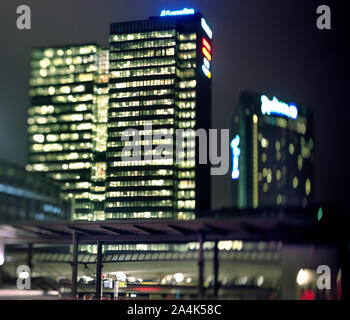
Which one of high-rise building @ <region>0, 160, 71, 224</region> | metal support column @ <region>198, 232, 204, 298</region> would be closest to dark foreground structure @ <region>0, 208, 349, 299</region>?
metal support column @ <region>198, 232, 204, 298</region>

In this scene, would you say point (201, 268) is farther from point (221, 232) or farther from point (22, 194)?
point (22, 194)

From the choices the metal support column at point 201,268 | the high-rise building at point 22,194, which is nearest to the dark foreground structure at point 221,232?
the metal support column at point 201,268

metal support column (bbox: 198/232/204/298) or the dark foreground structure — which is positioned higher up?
the dark foreground structure

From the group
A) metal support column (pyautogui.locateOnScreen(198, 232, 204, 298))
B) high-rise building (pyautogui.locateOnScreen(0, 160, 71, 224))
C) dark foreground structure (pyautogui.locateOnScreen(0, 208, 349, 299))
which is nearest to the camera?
dark foreground structure (pyautogui.locateOnScreen(0, 208, 349, 299))

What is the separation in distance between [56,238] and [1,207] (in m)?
54.4

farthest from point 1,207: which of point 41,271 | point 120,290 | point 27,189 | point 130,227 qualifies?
point 130,227

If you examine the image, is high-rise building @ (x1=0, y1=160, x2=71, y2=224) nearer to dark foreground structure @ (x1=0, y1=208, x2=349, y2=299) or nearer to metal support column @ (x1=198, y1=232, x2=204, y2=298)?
dark foreground structure @ (x1=0, y1=208, x2=349, y2=299)

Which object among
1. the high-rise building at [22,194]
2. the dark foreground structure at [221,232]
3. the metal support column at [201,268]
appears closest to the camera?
the dark foreground structure at [221,232]

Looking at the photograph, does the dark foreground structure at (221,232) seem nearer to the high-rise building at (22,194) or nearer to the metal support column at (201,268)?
the metal support column at (201,268)

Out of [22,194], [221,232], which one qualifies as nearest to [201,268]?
[221,232]

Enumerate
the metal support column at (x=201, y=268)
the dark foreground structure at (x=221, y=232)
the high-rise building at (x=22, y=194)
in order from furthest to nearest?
the high-rise building at (x=22, y=194)
the metal support column at (x=201, y=268)
the dark foreground structure at (x=221, y=232)

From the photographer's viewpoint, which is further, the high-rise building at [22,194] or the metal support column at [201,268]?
the high-rise building at [22,194]

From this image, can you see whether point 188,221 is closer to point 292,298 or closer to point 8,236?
point 292,298
